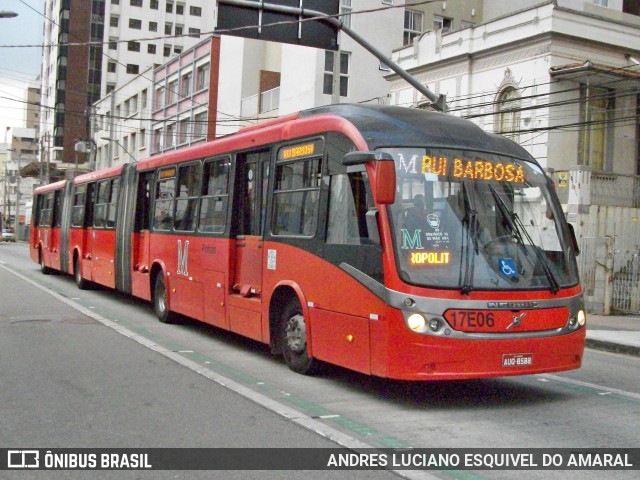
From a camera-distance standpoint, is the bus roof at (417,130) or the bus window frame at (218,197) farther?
the bus window frame at (218,197)

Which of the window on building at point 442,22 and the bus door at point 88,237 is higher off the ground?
the window on building at point 442,22

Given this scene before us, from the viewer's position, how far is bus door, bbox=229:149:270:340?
1041 cm

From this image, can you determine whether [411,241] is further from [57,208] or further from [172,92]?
[172,92]

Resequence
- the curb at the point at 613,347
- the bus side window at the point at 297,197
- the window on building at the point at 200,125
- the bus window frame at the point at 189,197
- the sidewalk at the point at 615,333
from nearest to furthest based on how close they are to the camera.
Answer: the bus side window at the point at 297,197 < the bus window frame at the point at 189,197 < the curb at the point at 613,347 < the sidewalk at the point at 615,333 < the window on building at the point at 200,125

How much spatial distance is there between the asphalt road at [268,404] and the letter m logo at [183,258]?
1474mm

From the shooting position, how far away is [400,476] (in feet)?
18.3

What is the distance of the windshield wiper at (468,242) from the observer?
755cm

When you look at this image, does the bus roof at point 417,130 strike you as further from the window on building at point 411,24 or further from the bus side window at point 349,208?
the window on building at point 411,24

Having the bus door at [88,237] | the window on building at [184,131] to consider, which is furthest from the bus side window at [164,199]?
the window on building at [184,131]

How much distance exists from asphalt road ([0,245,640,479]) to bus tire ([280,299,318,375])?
0.63 ft

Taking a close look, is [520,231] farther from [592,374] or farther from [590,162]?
[590,162]

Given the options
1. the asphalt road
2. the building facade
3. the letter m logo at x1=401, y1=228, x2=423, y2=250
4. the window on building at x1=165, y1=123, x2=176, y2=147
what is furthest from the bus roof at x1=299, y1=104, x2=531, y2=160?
the window on building at x1=165, y1=123, x2=176, y2=147

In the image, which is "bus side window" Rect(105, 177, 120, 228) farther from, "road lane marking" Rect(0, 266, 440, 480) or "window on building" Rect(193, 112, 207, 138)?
"window on building" Rect(193, 112, 207, 138)

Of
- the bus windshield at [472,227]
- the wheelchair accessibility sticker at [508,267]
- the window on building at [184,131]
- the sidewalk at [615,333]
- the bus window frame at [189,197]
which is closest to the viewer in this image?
the bus windshield at [472,227]
